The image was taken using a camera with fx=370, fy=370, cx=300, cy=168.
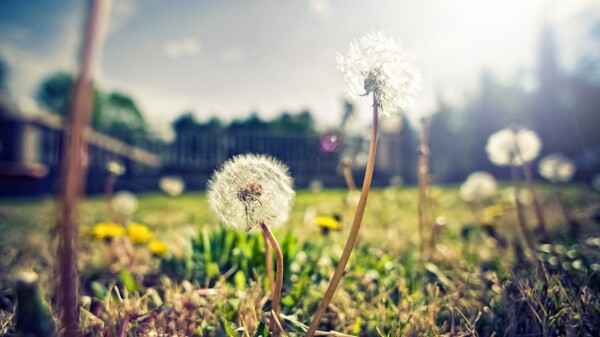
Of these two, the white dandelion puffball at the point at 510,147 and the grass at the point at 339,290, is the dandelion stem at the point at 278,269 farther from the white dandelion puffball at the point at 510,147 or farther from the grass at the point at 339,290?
the white dandelion puffball at the point at 510,147

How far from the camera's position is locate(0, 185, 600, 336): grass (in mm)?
1323

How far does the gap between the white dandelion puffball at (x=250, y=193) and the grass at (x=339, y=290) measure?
0.38 m

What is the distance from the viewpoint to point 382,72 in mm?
1051

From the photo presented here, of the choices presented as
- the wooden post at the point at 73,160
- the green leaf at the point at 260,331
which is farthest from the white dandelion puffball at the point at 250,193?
the wooden post at the point at 73,160

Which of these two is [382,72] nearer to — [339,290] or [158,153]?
[339,290]

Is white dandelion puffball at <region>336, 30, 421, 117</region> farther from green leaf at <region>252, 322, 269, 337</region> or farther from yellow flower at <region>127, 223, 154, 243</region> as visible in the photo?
yellow flower at <region>127, 223, 154, 243</region>

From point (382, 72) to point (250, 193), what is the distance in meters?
0.52

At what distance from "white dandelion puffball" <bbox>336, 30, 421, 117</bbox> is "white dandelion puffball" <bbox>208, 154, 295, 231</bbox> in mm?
351

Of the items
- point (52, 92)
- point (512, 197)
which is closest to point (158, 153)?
point (512, 197)

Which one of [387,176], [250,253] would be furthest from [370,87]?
[387,176]

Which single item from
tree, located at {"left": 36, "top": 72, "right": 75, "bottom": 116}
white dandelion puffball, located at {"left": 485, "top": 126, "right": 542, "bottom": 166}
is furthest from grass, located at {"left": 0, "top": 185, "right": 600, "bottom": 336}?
tree, located at {"left": 36, "top": 72, "right": 75, "bottom": 116}

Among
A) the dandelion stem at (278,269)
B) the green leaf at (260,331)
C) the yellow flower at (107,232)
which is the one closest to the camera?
the dandelion stem at (278,269)

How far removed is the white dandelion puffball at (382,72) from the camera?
1035mm

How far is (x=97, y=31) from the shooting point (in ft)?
2.33
